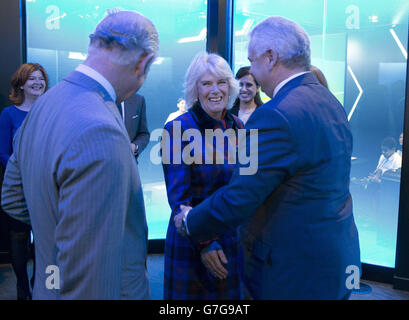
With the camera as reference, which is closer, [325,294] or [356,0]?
[325,294]

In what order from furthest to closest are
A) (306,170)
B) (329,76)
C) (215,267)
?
(329,76) → (215,267) → (306,170)

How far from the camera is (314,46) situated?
4012mm

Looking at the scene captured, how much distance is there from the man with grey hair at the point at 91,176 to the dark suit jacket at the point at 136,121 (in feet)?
7.80

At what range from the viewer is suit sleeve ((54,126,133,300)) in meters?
0.90

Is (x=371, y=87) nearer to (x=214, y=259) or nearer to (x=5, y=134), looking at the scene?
(x=214, y=259)

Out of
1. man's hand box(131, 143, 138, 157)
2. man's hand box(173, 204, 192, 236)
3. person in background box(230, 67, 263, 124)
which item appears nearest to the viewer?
man's hand box(173, 204, 192, 236)

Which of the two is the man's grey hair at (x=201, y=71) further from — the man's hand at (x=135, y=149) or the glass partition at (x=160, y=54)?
the glass partition at (x=160, y=54)

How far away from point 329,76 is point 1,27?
312cm

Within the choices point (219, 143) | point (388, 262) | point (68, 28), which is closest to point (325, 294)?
point (219, 143)

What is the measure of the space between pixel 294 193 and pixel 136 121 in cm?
240

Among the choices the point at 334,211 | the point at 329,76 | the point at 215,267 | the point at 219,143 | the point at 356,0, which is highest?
the point at 356,0

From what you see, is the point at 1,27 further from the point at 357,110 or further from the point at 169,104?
the point at 357,110

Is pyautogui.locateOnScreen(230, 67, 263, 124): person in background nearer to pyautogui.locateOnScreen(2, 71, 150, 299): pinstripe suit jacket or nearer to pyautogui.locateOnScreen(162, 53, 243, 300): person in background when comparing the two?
pyautogui.locateOnScreen(162, 53, 243, 300): person in background

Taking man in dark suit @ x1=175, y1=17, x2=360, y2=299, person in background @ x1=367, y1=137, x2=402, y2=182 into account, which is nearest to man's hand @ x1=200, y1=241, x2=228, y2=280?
man in dark suit @ x1=175, y1=17, x2=360, y2=299
